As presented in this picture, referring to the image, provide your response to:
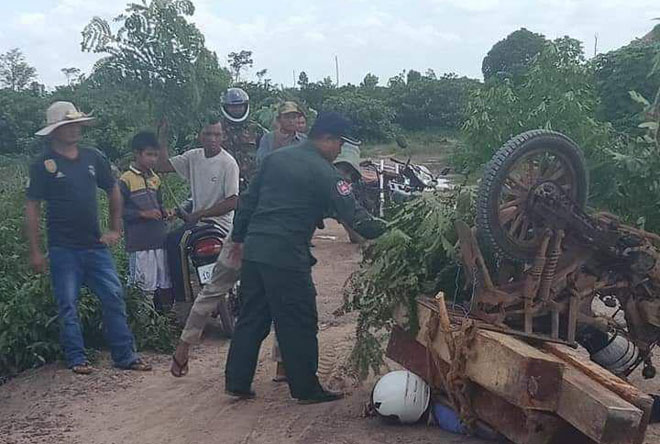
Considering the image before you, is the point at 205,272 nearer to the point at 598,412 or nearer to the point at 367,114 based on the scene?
the point at 598,412

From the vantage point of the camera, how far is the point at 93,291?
6.23 m

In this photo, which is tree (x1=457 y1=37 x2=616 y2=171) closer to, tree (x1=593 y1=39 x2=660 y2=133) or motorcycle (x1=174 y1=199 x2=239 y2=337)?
motorcycle (x1=174 y1=199 x2=239 y2=337)

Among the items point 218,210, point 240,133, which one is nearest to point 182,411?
point 218,210

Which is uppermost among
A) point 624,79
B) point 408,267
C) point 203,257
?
point 624,79

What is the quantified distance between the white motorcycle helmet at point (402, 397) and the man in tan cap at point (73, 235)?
2119 mm

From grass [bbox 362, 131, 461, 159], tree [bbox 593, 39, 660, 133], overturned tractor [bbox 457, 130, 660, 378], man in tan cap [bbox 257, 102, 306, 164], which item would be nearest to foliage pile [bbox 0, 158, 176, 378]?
man in tan cap [bbox 257, 102, 306, 164]

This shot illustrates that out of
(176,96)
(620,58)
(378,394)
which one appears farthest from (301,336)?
(620,58)

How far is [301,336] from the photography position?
5078mm

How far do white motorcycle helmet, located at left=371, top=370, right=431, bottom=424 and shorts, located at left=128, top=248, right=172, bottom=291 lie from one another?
8.84ft

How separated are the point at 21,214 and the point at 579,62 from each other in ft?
14.8

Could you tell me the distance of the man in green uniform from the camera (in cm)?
504

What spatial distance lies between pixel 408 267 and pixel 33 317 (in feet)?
9.21

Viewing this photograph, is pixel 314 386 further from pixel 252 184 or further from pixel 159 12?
pixel 159 12

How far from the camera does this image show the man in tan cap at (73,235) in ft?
19.5
